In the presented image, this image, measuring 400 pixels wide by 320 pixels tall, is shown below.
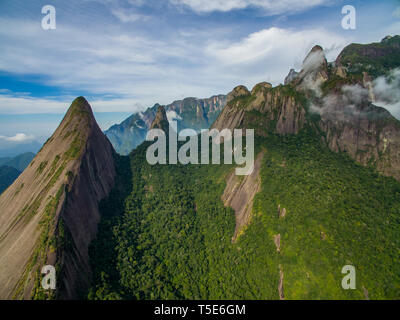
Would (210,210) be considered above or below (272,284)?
above

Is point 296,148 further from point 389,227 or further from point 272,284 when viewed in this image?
point 272,284

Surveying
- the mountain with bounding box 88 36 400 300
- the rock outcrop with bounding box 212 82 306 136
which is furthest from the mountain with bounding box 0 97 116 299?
the rock outcrop with bounding box 212 82 306 136

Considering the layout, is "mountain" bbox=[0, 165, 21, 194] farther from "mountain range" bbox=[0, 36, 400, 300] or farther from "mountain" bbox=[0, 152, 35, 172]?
"mountain range" bbox=[0, 36, 400, 300]

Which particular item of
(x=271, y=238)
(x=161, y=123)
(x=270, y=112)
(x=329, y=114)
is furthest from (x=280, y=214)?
(x=161, y=123)

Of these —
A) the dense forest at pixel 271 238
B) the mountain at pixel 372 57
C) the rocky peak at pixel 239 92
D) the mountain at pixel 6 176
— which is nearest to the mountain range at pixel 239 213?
the dense forest at pixel 271 238

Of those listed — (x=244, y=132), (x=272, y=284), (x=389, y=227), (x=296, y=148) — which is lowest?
(x=272, y=284)

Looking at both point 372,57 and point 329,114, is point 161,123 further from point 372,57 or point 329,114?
point 372,57

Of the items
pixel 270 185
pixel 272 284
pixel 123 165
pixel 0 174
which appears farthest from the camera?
pixel 0 174
